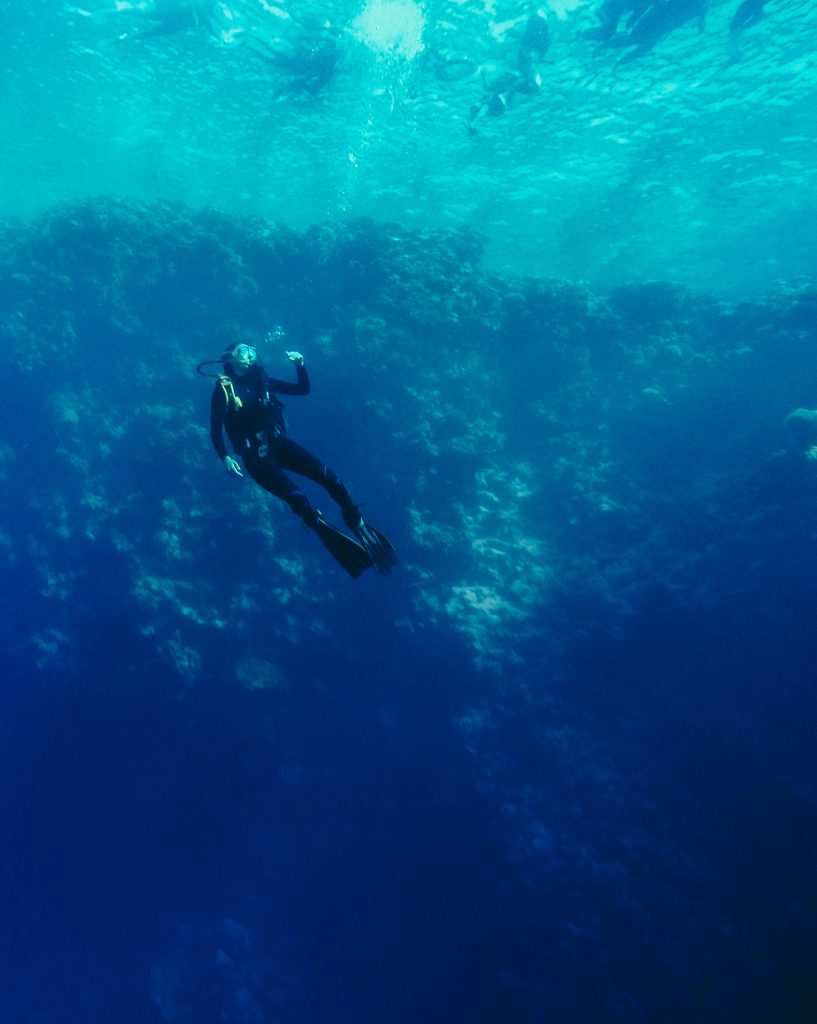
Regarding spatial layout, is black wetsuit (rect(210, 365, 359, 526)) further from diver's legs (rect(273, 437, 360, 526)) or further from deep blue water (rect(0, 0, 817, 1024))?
deep blue water (rect(0, 0, 817, 1024))

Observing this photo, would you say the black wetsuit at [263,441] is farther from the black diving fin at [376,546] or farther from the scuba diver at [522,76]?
the scuba diver at [522,76]

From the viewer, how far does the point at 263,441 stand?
5961mm

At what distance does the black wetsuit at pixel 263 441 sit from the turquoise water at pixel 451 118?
14927 mm

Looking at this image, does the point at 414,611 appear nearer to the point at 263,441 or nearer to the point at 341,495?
the point at 341,495

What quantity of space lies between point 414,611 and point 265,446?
614 cm

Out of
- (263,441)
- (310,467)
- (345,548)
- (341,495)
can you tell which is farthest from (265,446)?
(345,548)

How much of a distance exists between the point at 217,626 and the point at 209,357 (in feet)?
29.6

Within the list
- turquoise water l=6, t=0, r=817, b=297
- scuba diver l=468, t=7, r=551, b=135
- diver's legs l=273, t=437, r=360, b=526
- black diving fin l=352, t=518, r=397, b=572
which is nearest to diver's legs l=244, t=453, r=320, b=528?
diver's legs l=273, t=437, r=360, b=526

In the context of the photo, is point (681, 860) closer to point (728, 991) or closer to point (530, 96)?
point (728, 991)

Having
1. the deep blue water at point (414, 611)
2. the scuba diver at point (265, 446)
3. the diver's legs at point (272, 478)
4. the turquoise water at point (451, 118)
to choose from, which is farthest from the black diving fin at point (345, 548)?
the turquoise water at point (451, 118)

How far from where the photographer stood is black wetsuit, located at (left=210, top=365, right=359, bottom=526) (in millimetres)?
5773

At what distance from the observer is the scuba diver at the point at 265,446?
575cm

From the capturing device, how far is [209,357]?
51.4 feet

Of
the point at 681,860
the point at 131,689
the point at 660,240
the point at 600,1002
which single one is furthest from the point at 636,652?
the point at 660,240
